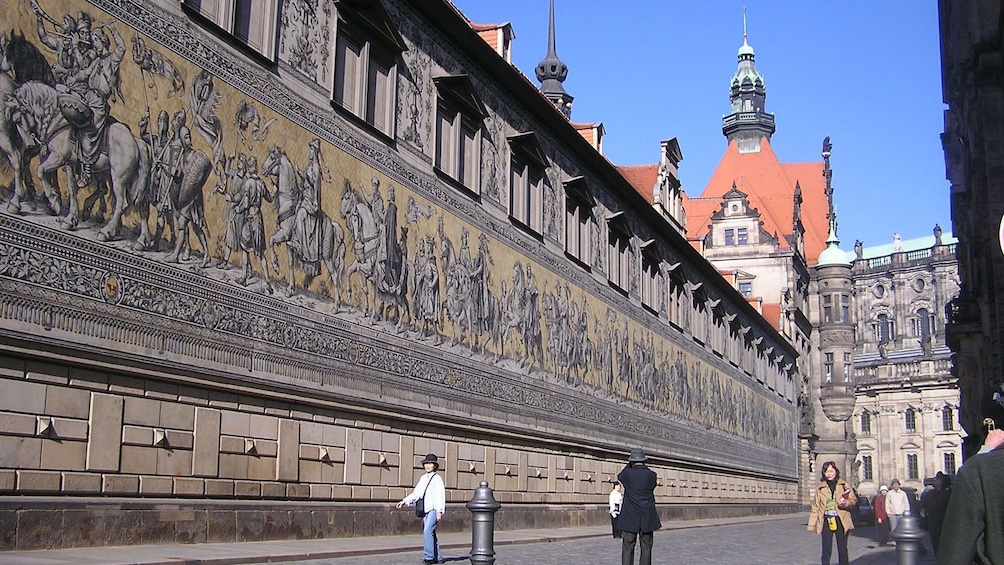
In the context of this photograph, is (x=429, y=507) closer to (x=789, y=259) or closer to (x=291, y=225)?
(x=291, y=225)

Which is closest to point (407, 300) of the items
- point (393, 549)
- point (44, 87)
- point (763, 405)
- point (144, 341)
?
point (393, 549)

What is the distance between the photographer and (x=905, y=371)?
3452 inches

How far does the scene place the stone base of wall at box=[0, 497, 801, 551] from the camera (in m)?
10.1

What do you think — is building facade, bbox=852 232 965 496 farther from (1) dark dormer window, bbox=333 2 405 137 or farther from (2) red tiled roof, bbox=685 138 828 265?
(1) dark dormer window, bbox=333 2 405 137

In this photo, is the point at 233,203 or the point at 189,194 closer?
the point at 189,194

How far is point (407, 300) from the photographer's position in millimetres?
17359

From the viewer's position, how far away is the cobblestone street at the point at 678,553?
13508 millimetres

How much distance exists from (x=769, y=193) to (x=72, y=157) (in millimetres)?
70900

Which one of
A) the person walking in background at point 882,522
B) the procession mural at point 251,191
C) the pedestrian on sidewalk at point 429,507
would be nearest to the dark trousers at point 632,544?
the pedestrian on sidewalk at point 429,507

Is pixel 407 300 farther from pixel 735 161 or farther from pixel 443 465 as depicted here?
pixel 735 161

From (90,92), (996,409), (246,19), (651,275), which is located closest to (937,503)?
(996,409)

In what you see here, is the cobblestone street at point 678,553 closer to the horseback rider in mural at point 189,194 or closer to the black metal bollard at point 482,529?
the black metal bollard at point 482,529

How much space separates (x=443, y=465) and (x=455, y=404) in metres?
1.07

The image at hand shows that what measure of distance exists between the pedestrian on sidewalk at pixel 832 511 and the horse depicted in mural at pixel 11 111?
8.60 m
